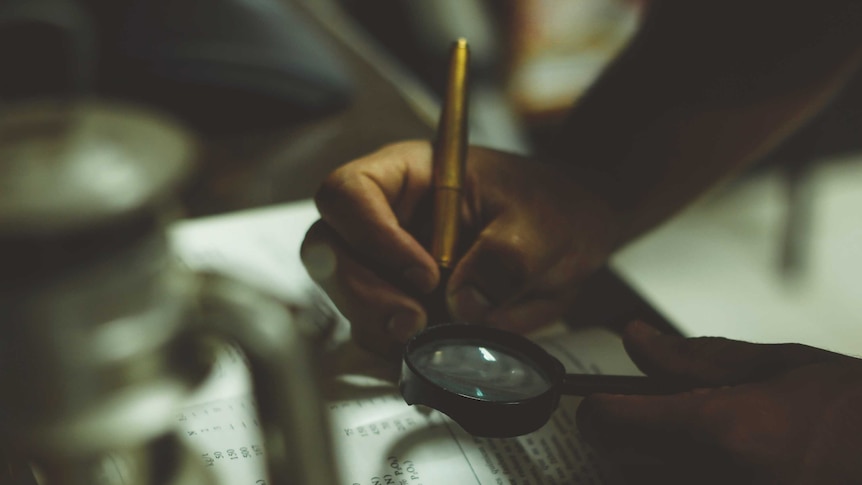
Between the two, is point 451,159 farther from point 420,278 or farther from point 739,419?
point 739,419

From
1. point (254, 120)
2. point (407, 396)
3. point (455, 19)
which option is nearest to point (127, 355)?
point (407, 396)

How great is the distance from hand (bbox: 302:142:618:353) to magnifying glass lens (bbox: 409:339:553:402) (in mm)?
48

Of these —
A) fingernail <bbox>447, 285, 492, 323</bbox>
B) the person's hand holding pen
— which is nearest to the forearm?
the person's hand holding pen

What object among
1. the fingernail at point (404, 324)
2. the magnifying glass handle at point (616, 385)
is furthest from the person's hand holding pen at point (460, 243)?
the magnifying glass handle at point (616, 385)

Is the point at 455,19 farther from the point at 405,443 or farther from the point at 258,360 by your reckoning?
the point at 258,360

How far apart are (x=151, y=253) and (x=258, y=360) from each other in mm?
147

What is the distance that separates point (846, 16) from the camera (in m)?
0.79

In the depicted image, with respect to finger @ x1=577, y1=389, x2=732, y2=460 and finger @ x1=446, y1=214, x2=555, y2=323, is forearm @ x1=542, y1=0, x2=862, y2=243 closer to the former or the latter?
finger @ x1=446, y1=214, x2=555, y2=323

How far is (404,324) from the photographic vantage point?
584mm

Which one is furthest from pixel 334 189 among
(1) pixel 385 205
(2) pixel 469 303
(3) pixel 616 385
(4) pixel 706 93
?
(4) pixel 706 93

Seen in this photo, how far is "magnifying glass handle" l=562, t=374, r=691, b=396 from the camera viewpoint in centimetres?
49

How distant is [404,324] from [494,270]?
0.28 ft

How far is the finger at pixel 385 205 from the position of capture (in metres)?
0.59

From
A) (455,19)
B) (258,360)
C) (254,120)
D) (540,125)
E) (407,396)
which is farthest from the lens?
(540,125)
